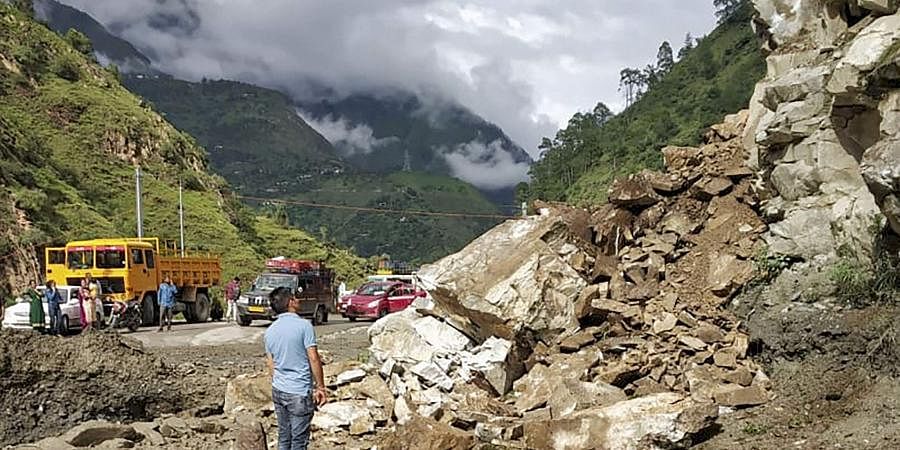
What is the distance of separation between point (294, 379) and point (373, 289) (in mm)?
24659

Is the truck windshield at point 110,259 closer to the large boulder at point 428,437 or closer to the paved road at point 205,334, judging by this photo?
the paved road at point 205,334

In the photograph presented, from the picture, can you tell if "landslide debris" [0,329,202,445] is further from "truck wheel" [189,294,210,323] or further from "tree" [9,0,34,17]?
"tree" [9,0,34,17]

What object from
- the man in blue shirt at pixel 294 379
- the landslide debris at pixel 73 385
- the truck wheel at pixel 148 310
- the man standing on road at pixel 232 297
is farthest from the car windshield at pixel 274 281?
the man in blue shirt at pixel 294 379

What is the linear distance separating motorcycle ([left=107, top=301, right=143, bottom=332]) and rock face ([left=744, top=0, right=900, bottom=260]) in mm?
19942

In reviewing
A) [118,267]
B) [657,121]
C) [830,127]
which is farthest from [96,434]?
[657,121]

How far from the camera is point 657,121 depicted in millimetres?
80625

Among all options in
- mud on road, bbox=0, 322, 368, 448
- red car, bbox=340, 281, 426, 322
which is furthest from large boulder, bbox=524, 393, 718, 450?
red car, bbox=340, 281, 426, 322

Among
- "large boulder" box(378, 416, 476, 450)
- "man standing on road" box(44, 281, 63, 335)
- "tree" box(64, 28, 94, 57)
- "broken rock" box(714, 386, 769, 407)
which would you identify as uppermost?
"tree" box(64, 28, 94, 57)

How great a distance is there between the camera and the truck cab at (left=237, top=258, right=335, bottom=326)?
87.2 ft

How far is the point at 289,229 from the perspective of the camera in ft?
228

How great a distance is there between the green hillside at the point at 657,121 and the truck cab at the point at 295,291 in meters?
41.3

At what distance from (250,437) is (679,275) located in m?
6.97

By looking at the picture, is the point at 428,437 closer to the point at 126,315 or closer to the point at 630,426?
the point at 630,426

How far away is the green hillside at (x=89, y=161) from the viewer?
42.0 meters
